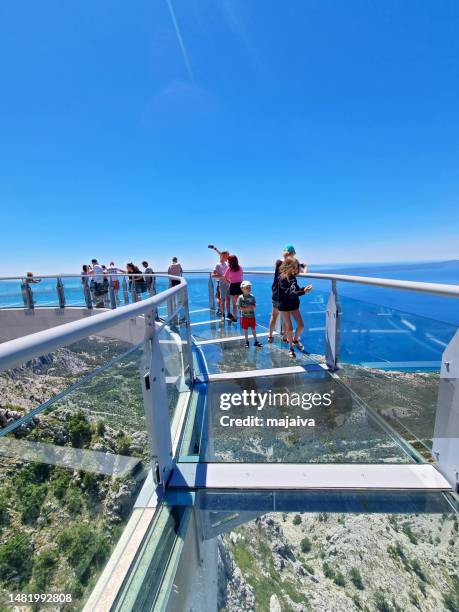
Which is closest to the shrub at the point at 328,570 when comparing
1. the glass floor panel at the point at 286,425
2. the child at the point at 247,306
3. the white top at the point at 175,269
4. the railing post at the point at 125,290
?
the glass floor panel at the point at 286,425

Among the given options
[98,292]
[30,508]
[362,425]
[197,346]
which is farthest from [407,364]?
[98,292]

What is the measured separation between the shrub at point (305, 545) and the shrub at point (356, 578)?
0.22m

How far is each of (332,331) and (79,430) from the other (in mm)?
3103

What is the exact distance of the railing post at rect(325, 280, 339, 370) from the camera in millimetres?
3377

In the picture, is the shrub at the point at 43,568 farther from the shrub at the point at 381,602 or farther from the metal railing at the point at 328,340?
the shrub at the point at 381,602

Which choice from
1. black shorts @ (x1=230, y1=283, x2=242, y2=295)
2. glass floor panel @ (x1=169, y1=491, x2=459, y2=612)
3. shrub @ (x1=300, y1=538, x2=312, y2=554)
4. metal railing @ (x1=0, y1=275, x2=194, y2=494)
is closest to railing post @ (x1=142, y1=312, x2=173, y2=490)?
metal railing @ (x1=0, y1=275, x2=194, y2=494)

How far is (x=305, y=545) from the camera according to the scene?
1.57 metres

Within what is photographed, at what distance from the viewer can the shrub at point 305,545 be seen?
1.55 meters

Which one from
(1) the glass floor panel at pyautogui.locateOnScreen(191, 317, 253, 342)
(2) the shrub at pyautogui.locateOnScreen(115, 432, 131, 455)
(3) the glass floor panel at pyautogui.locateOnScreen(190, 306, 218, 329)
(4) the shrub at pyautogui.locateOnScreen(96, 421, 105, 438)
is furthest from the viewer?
(3) the glass floor panel at pyautogui.locateOnScreen(190, 306, 218, 329)

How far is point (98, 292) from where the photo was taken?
369 inches

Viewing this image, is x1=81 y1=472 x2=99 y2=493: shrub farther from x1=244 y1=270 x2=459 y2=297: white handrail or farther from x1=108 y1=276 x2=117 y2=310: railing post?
x1=108 y1=276 x2=117 y2=310: railing post

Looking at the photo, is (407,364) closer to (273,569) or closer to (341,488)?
(341,488)

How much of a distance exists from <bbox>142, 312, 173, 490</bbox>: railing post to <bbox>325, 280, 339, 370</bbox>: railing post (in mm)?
2329

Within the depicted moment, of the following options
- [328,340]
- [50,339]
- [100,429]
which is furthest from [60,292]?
[50,339]
